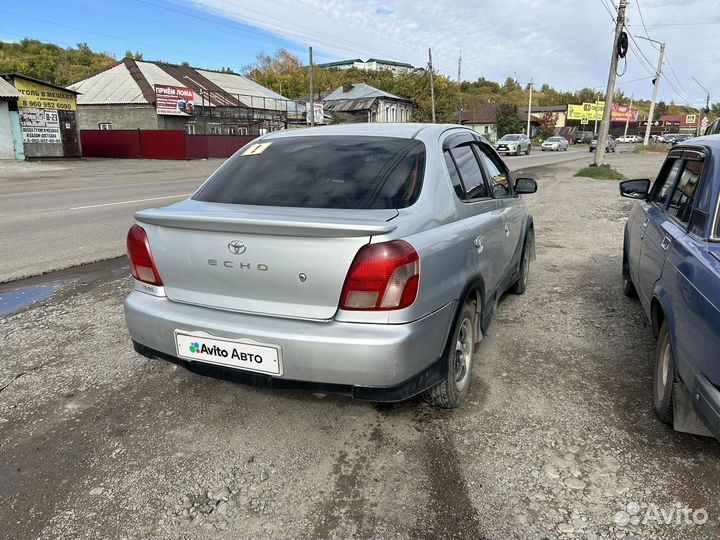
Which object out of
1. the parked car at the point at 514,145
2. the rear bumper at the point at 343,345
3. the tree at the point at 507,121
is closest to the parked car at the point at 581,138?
the tree at the point at 507,121

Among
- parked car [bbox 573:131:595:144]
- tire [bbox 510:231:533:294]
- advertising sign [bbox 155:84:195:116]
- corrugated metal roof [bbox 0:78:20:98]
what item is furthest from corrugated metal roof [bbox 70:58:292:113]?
parked car [bbox 573:131:595:144]

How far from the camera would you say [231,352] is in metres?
2.62

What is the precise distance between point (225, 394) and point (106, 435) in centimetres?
70

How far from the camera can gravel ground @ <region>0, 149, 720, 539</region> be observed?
2.25 metres

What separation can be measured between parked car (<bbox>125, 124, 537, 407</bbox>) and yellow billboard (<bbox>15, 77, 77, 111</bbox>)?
29561mm

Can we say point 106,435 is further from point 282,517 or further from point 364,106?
point 364,106

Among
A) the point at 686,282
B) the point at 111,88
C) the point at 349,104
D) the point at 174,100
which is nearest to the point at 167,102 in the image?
the point at 174,100

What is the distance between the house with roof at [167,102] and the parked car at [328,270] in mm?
36508

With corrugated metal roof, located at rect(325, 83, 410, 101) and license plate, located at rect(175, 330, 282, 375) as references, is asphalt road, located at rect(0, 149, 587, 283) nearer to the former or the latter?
license plate, located at rect(175, 330, 282, 375)

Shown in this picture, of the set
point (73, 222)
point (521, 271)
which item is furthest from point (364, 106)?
point (521, 271)

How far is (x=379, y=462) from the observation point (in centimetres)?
263

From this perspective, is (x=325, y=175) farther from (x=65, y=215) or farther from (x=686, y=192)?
(x=65, y=215)

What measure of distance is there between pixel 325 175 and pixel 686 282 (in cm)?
198

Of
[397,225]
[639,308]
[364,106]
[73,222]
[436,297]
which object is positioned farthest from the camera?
[364,106]
